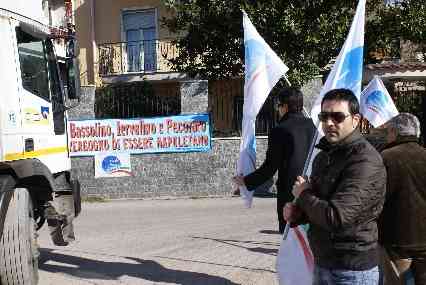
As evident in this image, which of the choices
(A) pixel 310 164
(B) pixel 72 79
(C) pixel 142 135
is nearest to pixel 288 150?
(A) pixel 310 164

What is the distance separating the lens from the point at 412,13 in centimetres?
1317

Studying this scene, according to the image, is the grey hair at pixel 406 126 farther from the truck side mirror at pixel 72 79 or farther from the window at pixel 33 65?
the truck side mirror at pixel 72 79

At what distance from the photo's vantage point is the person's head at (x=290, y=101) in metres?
5.04

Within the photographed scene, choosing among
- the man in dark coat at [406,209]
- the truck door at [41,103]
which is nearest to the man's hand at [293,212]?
the man in dark coat at [406,209]

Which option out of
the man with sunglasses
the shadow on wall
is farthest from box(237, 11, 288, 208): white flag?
the man with sunglasses

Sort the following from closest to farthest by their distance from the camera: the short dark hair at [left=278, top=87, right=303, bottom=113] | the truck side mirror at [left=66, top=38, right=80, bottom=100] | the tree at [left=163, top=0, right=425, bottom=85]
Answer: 1. the short dark hair at [left=278, top=87, right=303, bottom=113]
2. the truck side mirror at [left=66, top=38, right=80, bottom=100]
3. the tree at [left=163, top=0, right=425, bottom=85]

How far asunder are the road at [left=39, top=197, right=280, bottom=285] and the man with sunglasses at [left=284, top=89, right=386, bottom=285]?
3010 mm

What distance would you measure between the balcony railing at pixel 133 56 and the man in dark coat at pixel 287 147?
1491 cm

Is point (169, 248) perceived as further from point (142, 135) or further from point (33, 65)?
point (142, 135)

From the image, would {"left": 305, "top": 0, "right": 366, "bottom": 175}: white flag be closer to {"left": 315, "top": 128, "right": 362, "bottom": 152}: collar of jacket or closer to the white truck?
{"left": 315, "top": 128, "right": 362, "bottom": 152}: collar of jacket

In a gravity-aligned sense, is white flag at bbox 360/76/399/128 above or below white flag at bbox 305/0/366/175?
below

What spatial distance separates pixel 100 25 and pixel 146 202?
9930 mm

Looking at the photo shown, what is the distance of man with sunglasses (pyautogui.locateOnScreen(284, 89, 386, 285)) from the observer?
2.79 meters

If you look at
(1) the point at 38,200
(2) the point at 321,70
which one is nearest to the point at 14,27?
(1) the point at 38,200
